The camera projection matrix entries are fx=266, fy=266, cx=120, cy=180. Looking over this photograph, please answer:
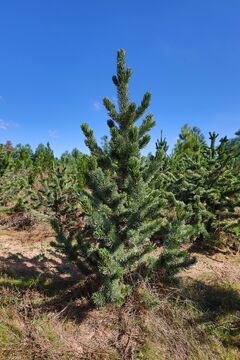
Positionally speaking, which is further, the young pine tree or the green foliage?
the green foliage

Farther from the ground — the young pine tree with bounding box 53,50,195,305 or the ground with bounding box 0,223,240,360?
the young pine tree with bounding box 53,50,195,305

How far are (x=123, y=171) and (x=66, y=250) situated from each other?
1680mm

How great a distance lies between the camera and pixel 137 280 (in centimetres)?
466

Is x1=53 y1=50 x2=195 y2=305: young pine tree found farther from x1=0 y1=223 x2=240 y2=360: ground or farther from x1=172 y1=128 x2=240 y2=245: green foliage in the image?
x1=172 y1=128 x2=240 y2=245: green foliage

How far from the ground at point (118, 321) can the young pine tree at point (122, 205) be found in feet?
1.73

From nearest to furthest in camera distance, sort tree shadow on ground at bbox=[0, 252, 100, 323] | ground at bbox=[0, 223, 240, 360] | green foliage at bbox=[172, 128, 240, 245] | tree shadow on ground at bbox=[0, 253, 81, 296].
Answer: ground at bbox=[0, 223, 240, 360]
tree shadow on ground at bbox=[0, 252, 100, 323]
tree shadow on ground at bbox=[0, 253, 81, 296]
green foliage at bbox=[172, 128, 240, 245]

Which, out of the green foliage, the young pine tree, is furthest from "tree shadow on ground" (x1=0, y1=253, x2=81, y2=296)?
the green foliage

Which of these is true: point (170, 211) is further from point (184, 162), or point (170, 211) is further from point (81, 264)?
point (81, 264)

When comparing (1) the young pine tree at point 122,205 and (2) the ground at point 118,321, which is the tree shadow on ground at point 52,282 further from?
(1) the young pine tree at point 122,205

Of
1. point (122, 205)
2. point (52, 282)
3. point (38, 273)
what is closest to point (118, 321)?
point (122, 205)

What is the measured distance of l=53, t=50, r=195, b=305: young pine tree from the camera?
161 inches

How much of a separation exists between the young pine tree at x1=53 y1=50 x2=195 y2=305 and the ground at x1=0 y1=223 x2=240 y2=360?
1.73 ft

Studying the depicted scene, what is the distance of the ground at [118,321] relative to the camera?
3.66 metres

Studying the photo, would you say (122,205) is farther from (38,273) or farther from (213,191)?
(213,191)
